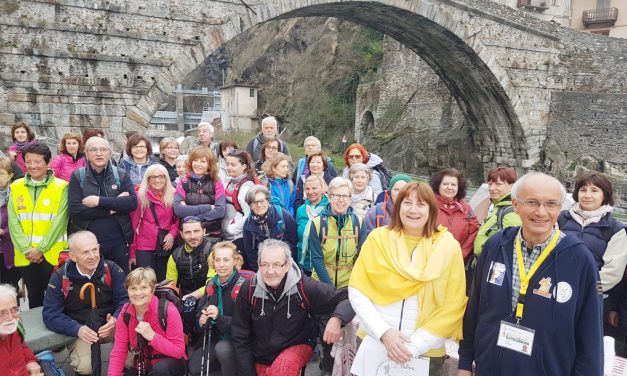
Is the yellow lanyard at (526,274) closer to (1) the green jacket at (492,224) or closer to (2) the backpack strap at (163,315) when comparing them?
(1) the green jacket at (492,224)

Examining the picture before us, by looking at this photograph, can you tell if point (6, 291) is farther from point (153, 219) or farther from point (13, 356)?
point (153, 219)

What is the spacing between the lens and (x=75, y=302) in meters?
2.98

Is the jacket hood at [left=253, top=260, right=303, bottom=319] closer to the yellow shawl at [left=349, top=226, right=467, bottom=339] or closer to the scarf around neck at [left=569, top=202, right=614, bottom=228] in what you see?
the yellow shawl at [left=349, top=226, right=467, bottom=339]

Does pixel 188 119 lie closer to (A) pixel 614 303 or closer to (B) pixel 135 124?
(B) pixel 135 124

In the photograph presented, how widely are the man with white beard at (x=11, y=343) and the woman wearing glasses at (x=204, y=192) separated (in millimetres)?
1436

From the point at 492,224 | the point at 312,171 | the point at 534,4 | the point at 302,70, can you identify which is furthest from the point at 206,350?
the point at 534,4

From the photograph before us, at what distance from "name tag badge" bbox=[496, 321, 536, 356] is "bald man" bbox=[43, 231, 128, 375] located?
246 centimetres

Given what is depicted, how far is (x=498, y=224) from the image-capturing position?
3164 mm

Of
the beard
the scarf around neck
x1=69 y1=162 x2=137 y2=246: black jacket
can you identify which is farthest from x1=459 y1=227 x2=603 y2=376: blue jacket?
x1=69 y1=162 x2=137 y2=246: black jacket

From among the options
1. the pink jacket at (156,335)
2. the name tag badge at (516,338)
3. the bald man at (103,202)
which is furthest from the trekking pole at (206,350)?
the name tag badge at (516,338)

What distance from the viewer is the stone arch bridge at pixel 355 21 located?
7.46 m

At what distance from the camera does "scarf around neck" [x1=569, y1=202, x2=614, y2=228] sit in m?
2.96

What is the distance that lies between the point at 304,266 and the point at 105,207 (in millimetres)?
1657

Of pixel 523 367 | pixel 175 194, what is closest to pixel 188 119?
pixel 175 194
